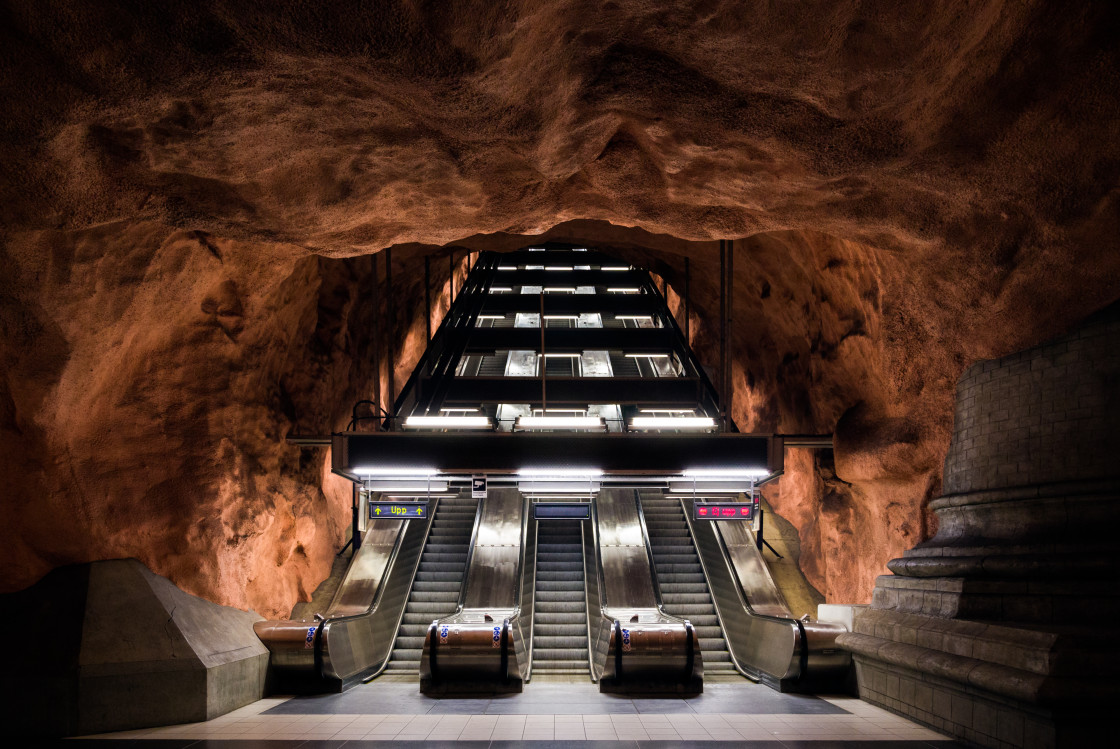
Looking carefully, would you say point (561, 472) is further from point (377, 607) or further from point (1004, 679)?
point (1004, 679)

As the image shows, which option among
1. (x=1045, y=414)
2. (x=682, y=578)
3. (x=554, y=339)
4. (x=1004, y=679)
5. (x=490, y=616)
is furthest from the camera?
(x=554, y=339)

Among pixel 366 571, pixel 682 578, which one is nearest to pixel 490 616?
pixel 366 571

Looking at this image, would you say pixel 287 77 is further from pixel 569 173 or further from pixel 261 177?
pixel 569 173

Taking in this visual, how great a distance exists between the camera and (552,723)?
6824 millimetres

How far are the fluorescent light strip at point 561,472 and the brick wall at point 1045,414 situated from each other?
398cm

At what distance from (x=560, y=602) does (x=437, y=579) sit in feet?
7.21

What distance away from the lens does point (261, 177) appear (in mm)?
5465

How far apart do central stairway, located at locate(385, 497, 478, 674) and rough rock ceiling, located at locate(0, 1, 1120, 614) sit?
2.20 metres

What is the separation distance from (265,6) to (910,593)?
733cm

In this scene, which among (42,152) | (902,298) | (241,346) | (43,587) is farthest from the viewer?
(241,346)

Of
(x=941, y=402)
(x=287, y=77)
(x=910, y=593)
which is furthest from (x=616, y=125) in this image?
(x=910, y=593)

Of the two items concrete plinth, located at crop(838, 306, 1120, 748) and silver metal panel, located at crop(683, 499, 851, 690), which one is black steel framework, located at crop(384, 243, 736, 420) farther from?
concrete plinth, located at crop(838, 306, 1120, 748)

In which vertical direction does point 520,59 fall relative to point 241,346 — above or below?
above

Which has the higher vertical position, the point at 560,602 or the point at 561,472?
the point at 561,472
